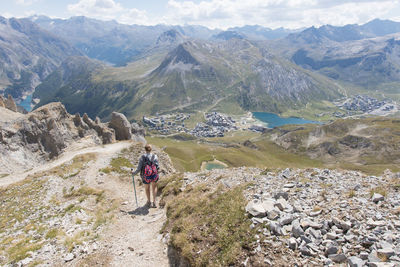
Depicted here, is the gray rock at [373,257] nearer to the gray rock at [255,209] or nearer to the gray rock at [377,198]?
the gray rock at [255,209]

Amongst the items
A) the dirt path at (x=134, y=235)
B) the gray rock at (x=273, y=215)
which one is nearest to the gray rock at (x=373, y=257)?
the gray rock at (x=273, y=215)

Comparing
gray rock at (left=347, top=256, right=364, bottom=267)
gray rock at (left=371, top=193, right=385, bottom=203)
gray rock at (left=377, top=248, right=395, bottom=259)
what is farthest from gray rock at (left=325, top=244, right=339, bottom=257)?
gray rock at (left=371, top=193, right=385, bottom=203)

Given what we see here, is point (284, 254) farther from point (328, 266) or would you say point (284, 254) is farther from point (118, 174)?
point (118, 174)

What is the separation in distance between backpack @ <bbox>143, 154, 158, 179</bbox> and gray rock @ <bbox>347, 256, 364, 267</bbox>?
1666 cm

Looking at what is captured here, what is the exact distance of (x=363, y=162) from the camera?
7810 inches

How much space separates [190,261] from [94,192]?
18536 mm

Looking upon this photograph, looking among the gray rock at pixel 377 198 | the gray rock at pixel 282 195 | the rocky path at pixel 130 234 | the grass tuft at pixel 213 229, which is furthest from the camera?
the gray rock at pixel 282 195

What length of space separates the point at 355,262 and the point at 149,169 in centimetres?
1701

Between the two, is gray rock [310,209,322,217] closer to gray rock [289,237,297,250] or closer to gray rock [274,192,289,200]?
gray rock [274,192,289,200]

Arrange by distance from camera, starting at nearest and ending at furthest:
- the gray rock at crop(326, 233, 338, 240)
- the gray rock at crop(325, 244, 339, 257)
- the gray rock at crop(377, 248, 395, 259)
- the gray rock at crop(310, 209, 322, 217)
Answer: the gray rock at crop(377, 248, 395, 259) < the gray rock at crop(325, 244, 339, 257) < the gray rock at crop(326, 233, 338, 240) < the gray rock at crop(310, 209, 322, 217)

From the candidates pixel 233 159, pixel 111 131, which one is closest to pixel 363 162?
pixel 233 159

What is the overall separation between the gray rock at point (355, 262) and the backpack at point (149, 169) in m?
16.7

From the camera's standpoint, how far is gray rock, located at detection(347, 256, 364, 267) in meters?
9.05

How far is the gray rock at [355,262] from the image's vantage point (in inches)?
356
